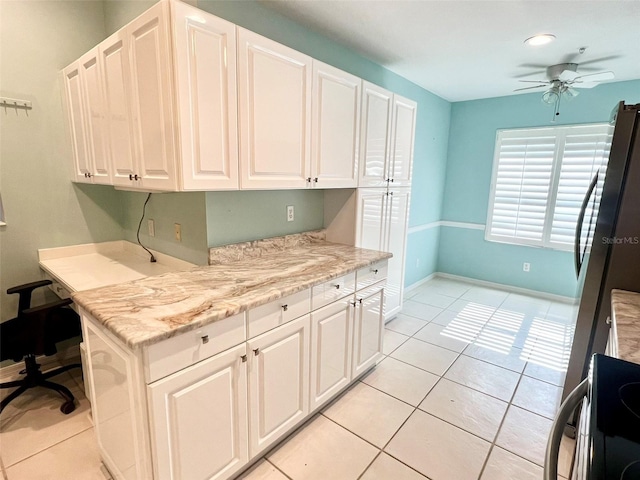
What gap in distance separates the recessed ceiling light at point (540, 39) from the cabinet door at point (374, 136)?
112 cm

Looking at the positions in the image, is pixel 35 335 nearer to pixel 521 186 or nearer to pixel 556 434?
pixel 556 434

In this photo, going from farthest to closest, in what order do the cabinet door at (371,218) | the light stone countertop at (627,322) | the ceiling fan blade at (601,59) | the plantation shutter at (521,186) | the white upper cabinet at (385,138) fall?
1. the plantation shutter at (521,186)
2. the ceiling fan blade at (601,59)
3. the cabinet door at (371,218)
4. the white upper cabinet at (385,138)
5. the light stone countertop at (627,322)

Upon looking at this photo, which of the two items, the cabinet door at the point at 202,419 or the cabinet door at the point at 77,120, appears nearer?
the cabinet door at the point at 202,419

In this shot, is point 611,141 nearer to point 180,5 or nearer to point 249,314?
point 249,314

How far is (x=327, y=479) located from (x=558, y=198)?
4046mm

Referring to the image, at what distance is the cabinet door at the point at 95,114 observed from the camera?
197 cm

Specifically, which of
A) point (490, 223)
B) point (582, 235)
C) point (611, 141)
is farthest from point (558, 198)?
point (611, 141)

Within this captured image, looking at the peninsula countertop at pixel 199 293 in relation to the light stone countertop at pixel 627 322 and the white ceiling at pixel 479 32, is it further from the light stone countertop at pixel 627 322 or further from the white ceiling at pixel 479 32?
the white ceiling at pixel 479 32

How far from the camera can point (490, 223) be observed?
449 cm

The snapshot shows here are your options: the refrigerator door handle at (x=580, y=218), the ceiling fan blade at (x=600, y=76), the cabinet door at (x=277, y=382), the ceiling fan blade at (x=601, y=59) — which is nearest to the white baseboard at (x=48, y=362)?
the cabinet door at (x=277, y=382)

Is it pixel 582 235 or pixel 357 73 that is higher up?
pixel 357 73

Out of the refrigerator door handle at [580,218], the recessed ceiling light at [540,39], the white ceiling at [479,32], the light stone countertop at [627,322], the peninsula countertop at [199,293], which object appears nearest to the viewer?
the light stone countertop at [627,322]

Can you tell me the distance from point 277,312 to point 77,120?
6.70ft

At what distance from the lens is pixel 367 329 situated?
232 cm
